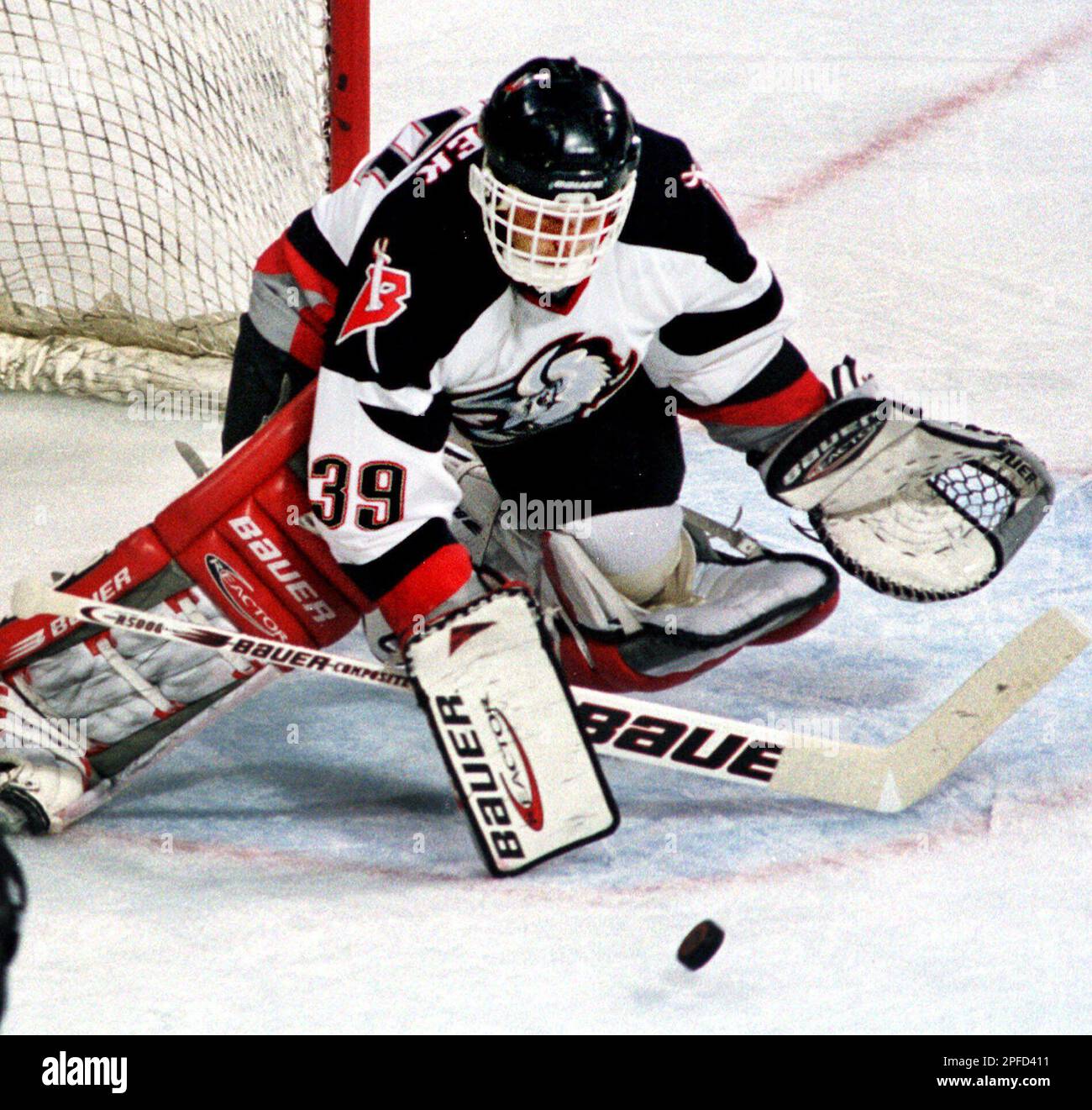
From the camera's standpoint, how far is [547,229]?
1.91 metres

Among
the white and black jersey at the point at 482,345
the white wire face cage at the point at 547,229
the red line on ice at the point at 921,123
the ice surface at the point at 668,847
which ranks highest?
the white wire face cage at the point at 547,229

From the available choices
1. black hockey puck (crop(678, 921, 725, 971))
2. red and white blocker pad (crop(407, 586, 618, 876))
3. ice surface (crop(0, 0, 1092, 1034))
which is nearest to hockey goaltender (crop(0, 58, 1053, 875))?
red and white blocker pad (crop(407, 586, 618, 876))

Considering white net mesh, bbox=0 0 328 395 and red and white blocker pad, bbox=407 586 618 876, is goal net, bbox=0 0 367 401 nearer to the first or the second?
white net mesh, bbox=0 0 328 395

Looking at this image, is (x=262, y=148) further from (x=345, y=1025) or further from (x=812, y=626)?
(x=345, y=1025)

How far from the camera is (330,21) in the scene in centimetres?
301

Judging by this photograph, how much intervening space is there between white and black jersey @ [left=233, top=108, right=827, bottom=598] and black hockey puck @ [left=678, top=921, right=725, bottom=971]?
0.60 m

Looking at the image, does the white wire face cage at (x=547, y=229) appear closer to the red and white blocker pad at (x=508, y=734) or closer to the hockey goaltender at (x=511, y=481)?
the hockey goaltender at (x=511, y=481)

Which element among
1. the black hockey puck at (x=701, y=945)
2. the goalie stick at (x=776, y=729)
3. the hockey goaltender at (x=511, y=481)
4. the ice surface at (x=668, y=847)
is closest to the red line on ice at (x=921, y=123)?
the ice surface at (x=668, y=847)

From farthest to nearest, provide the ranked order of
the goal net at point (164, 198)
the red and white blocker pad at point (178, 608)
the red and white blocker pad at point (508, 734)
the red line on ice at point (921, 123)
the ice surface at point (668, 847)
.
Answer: the red line on ice at point (921, 123), the goal net at point (164, 198), the red and white blocker pad at point (178, 608), the red and white blocker pad at point (508, 734), the ice surface at point (668, 847)

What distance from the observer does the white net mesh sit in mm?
3443

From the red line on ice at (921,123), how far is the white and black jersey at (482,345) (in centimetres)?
180

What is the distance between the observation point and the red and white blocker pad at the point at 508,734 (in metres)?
2.01

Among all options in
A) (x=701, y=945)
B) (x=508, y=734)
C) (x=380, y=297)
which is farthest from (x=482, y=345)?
(x=701, y=945)
